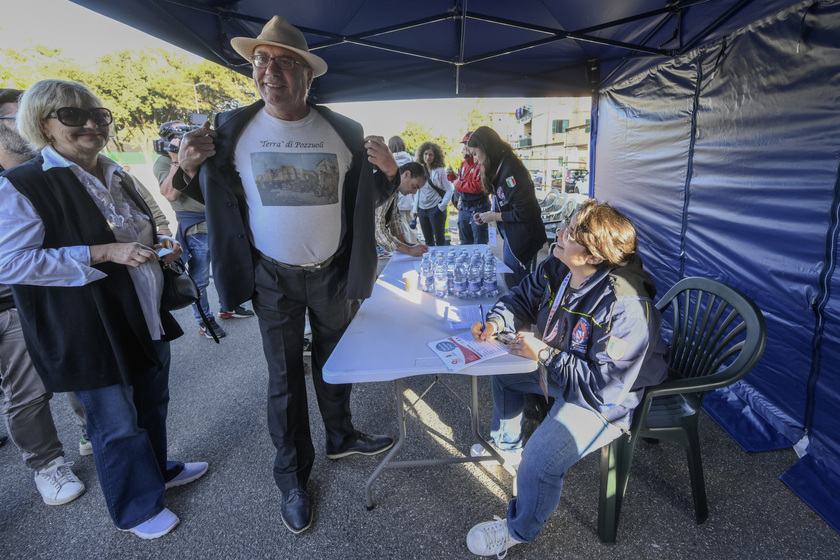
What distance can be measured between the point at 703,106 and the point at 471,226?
2829 mm

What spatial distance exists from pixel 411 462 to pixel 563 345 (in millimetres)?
940

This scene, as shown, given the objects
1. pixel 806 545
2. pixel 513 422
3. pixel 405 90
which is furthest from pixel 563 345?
pixel 405 90

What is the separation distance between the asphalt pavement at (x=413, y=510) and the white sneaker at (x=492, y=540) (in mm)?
94

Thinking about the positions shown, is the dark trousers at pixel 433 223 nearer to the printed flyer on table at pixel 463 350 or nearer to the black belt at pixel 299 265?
the black belt at pixel 299 265

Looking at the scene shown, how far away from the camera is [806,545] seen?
156 cm

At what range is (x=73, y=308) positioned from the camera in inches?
56.8

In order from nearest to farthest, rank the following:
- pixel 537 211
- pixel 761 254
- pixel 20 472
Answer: pixel 20 472 < pixel 761 254 < pixel 537 211

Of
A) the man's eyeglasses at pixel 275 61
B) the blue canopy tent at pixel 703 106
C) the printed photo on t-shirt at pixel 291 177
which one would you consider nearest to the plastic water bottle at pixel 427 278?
the printed photo on t-shirt at pixel 291 177

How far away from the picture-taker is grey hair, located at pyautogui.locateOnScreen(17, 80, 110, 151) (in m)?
1.36

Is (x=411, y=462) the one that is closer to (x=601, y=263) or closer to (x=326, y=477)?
(x=326, y=477)

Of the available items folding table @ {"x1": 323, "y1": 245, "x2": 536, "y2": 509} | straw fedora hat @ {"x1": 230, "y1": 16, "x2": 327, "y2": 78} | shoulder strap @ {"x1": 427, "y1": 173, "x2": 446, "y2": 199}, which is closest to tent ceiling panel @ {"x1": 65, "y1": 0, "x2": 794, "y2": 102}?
shoulder strap @ {"x1": 427, "y1": 173, "x2": 446, "y2": 199}

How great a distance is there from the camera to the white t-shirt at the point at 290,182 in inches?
63.1

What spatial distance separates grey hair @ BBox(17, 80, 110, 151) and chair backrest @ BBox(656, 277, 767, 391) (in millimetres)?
2458

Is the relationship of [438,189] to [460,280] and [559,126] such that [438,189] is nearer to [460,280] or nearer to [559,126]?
[460,280]
